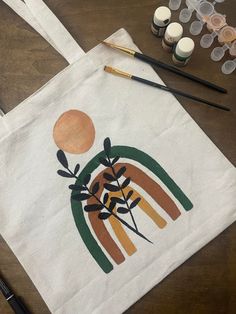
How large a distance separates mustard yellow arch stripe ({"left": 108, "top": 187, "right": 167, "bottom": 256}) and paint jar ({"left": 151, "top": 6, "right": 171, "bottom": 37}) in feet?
0.74

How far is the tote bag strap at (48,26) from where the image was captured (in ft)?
1.66

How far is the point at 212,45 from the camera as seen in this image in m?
0.52

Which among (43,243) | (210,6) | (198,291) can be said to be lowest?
(198,291)

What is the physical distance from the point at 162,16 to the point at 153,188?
23 cm

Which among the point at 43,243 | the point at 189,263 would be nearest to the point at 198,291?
the point at 189,263

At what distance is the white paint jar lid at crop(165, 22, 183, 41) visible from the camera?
0.48 m

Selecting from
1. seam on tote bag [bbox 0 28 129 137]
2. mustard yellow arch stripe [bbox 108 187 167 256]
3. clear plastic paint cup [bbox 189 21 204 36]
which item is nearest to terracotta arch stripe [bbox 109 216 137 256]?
mustard yellow arch stripe [bbox 108 187 167 256]

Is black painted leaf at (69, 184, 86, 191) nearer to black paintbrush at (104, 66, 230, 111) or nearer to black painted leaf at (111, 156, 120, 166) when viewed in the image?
black painted leaf at (111, 156, 120, 166)

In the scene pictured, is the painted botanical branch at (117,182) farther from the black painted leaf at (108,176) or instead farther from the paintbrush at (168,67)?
the paintbrush at (168,67)

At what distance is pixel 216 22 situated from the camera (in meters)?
0.51

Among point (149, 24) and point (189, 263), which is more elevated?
point (149, 24)

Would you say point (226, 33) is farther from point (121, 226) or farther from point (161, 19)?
point (121, 226)

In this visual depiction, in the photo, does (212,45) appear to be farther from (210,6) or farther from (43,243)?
(43,243)

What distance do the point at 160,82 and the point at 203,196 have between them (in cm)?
17
